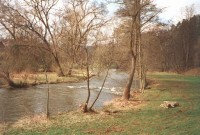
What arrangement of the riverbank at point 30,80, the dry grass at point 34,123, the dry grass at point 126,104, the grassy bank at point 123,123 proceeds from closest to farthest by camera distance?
the grassy bank at point 123,123 → the dry grass at point 34,123 → the dry grass at point 126,104 → the riverbank at point 30,80

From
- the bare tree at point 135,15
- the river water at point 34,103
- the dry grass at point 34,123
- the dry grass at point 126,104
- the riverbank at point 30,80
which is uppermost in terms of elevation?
the bare tree at point 135,15

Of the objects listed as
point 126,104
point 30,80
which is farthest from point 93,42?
point 30,80

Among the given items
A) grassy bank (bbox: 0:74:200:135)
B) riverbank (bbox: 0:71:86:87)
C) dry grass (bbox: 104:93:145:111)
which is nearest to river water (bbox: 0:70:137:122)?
dry grass (bbox: 104:93:145:111)

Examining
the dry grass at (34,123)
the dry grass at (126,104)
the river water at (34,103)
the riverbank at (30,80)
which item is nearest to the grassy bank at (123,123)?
the dry grass at (34,123)

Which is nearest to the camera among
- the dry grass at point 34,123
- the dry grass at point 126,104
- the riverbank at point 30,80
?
the dry grass at point 34,123

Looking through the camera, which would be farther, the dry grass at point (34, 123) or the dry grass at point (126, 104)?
the dry grass at point (126, 104)

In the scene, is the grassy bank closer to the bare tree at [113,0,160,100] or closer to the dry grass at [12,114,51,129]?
the dry grass at [12,114,51,129]

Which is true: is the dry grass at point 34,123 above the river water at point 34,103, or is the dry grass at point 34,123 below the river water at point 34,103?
above

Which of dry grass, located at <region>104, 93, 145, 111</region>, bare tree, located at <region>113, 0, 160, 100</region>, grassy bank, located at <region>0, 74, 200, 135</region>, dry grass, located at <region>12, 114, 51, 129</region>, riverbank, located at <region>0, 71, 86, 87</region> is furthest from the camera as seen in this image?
riverbank, located at <region>0, 71, 86, 87</region>

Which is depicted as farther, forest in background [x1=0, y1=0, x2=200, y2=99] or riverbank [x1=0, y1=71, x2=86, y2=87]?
riverbank [x1=0, y1=71, x2=86, y2=87]

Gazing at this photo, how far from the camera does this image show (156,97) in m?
28.0

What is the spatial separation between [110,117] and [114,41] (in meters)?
5.91

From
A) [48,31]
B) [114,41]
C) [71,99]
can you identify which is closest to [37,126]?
[114,41]

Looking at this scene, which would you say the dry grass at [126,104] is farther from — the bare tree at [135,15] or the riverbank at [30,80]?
the riverbank at [30,80]
